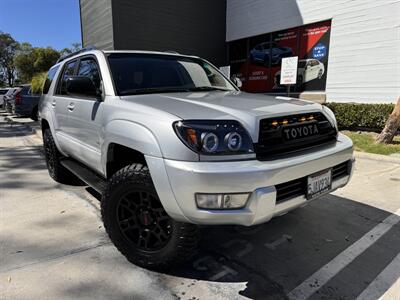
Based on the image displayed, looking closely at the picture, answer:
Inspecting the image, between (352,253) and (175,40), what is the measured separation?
550 inches

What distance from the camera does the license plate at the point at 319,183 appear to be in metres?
2.68

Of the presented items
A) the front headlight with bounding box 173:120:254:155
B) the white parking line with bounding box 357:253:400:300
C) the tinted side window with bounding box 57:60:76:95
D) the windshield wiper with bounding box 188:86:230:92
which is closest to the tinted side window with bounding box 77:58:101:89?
the tinted side window with bounding box 57:60:76:95

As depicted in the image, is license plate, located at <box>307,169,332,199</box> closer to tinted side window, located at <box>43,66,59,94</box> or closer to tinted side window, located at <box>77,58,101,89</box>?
tinted side window, located at <box>77,58,101,89</box>

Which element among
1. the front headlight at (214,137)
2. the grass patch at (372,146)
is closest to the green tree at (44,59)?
the grass patch at (372,146)

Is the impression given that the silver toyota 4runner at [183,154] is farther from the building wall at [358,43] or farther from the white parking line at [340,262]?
the building wall at [358,43]

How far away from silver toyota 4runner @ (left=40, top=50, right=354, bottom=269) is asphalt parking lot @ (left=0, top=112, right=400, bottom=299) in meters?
0.27

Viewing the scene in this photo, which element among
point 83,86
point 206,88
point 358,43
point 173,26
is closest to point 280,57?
point 358,43

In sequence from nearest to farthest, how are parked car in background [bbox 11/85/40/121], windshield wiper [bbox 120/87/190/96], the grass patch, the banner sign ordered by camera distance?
windshield wiper [bbox 120/87/190/96] < the grass patch < the banner sign < parked car in background [bbox 11/85/40/121]

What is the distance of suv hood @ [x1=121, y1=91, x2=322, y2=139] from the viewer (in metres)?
2.46

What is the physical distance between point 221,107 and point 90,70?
6.18ft

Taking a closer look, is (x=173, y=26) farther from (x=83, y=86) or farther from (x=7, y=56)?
(x=7, y=56)

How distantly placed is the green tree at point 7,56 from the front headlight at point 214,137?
2558 inches

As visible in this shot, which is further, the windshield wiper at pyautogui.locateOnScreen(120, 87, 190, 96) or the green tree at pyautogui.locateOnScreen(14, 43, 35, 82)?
the green tree at pyautogui.locateOnScreen(14, 43, 35, 82)

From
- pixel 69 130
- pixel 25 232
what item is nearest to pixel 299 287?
pixel 25 232
